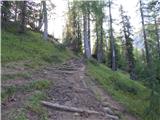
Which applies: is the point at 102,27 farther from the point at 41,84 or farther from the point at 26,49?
the point at 41,84

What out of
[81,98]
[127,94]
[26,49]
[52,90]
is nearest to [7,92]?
[52,90]

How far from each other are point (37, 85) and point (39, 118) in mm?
3148

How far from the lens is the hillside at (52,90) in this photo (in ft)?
35.3

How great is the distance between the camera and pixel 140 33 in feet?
114

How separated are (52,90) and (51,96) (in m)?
0.82

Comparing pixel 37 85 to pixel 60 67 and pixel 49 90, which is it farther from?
pixel 60 67

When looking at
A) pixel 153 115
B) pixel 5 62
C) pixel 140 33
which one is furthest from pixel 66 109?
pixel 140 33

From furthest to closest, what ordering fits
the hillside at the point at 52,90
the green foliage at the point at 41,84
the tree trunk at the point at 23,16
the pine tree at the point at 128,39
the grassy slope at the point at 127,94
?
the pine tree at the point at 128,39 → the tree trunk at the point at 23,16 → the grassy slope at the point at 127,94 → the green foliage at the point at 41,84 → the hillside at the point at 52,90

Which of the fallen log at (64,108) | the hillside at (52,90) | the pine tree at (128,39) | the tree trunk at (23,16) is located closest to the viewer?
the hillside at (52,90)

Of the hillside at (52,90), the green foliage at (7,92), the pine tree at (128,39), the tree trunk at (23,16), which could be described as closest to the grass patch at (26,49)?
the hillside at (52,90)

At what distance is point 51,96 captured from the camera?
12422mm

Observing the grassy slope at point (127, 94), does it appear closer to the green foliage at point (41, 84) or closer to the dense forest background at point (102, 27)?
the dense forest background at point (102, 27)

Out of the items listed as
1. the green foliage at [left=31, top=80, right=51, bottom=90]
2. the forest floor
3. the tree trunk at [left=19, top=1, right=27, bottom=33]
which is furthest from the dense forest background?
the green foliage at [left=31, top=80, right=51, bottom=90]

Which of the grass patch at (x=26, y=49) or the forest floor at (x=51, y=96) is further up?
the grass patch at (x=26, y=49)
